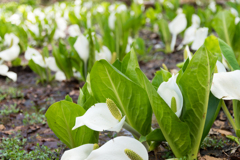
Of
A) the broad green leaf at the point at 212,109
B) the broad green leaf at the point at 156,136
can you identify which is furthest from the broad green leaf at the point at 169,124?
the broad green leaf at the point at 212,109

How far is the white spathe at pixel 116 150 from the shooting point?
3.04ft

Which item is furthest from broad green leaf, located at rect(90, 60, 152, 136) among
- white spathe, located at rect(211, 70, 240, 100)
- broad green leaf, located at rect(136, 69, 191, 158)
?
white spathe, located at rect(211, 70, 240, 100)

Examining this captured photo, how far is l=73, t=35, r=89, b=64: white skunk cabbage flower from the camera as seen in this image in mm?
2045

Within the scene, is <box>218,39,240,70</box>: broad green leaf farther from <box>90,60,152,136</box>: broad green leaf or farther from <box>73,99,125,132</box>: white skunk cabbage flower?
<box>73,99,125,132</box>: white skunk cabbage flower

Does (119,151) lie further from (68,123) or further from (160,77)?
(160,77)

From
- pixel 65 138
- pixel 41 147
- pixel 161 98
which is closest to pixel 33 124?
pixel 41 147

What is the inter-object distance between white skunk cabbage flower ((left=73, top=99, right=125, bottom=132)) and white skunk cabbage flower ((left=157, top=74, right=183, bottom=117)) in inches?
8.1

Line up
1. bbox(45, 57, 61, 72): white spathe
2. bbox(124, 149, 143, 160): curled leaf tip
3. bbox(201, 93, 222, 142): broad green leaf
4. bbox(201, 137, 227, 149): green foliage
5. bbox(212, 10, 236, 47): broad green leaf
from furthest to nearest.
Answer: bbox(45, 57, 61, 72): white spathe
bbox(212, 10, 236, 47): broad green leaf
bbox(201, 137, 227, 149): green foliage
bbox(201, 93, 222, 142): broad green leaf
bbox(124, 149, 143, 160): curled leaf tip

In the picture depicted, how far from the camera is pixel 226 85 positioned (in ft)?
3.34

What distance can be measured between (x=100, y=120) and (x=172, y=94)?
0.31m

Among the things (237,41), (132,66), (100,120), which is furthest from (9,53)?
(237,41)

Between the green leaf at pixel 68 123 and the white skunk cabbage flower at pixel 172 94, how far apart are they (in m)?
0.36

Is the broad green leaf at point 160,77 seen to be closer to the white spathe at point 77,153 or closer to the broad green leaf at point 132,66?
the broad green leaf at point 132,66

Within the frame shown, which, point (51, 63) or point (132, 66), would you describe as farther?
point (51, 63)
